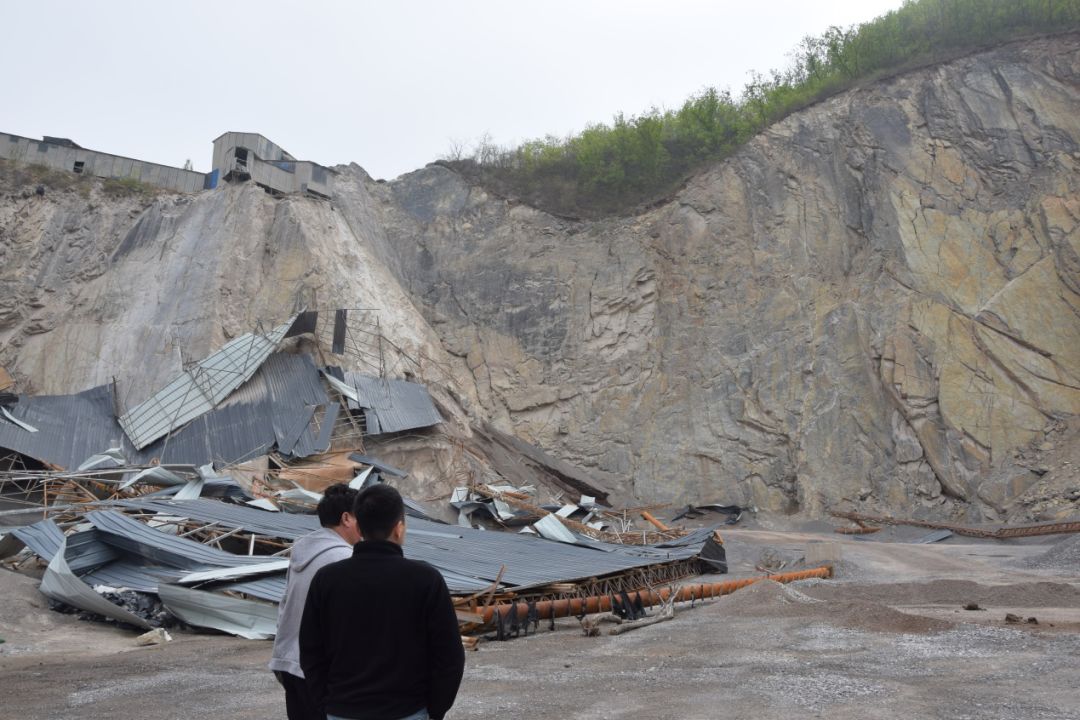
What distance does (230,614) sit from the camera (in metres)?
9.71

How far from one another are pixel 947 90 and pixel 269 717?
31199mm

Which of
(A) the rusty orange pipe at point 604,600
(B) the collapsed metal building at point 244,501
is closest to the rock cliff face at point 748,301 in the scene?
(B) the collapsed metal building at point 244,501

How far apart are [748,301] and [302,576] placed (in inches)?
1104

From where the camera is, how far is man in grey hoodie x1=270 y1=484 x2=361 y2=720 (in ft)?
11.7

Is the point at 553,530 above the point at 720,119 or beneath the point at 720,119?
beneath

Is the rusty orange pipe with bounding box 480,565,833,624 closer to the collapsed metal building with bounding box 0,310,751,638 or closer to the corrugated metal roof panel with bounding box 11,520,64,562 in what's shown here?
the collapsed metal building with bounding box 0,310,751,638

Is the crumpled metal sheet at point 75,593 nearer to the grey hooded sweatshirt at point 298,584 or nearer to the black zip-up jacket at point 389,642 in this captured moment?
the grey hooded sweatshirt at point 298,584

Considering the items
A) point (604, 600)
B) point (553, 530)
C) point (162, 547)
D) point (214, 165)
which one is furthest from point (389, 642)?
point (214, 165)

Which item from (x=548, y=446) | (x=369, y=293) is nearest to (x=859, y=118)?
(x=548, y=446)

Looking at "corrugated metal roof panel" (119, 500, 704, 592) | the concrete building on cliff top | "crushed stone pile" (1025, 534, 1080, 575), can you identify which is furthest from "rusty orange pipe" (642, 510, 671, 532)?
the concrete building on cliff top

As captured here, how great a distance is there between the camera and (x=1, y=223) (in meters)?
31.7

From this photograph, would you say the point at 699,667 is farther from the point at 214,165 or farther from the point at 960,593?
the point at 214,165

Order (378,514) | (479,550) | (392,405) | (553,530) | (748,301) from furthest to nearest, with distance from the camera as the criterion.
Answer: (748,301), (392,405), (553,530), (479,550), (378,514)

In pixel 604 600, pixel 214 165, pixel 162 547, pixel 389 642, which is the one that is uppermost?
pixel 214 165
